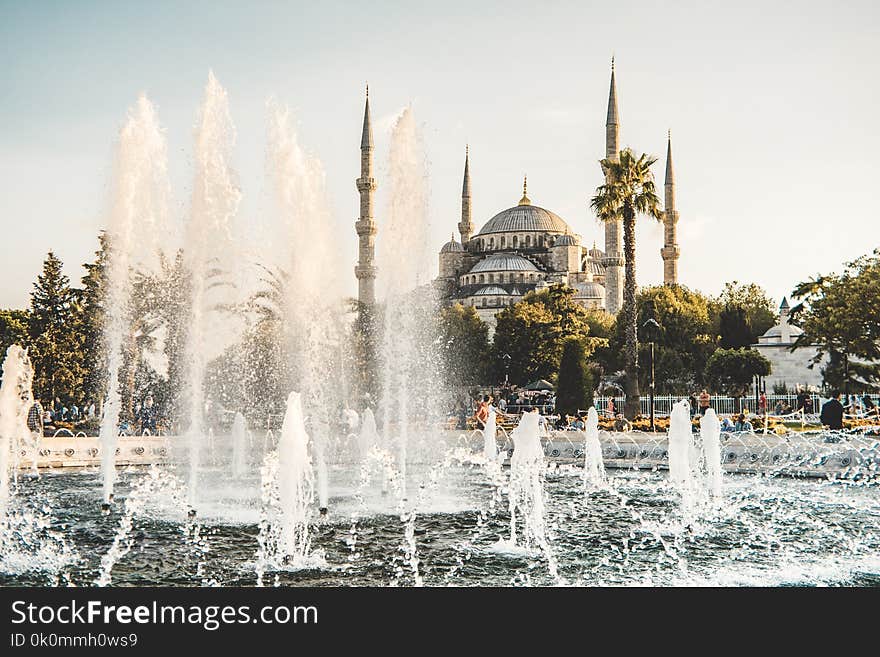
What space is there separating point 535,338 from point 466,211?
4390 cm

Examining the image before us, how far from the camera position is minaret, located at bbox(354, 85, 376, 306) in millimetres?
44969

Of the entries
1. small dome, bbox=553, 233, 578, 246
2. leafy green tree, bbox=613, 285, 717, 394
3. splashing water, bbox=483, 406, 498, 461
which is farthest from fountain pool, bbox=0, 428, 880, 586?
small dome, bbox=553, 233, 578, 246

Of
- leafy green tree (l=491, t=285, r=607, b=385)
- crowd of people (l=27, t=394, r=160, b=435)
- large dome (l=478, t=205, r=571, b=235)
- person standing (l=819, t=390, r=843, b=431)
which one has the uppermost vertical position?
large dome (l=478, t=205, r=571, b=235)

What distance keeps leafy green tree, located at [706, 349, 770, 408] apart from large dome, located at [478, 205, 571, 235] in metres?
45.1

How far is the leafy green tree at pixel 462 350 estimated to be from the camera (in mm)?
43719

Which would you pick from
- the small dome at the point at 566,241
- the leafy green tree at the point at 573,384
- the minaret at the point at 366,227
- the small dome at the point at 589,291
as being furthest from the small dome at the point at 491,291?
the leafy green tree at the point at 573,384

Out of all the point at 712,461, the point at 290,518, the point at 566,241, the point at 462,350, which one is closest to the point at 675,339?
the point at 462,350

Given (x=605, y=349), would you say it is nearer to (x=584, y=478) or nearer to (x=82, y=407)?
(x=82, y=407)

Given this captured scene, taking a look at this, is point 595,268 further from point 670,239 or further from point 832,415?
point 832,415

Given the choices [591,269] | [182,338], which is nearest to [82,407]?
[182,338]

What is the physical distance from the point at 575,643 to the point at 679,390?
33.2m

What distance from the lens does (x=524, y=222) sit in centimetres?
7769

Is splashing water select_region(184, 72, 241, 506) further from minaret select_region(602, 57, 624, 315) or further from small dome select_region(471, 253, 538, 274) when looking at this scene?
small dome select_region(471, 253, 538, 274)

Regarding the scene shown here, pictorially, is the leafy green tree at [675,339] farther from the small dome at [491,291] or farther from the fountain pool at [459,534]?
the small dome at [491,291]
